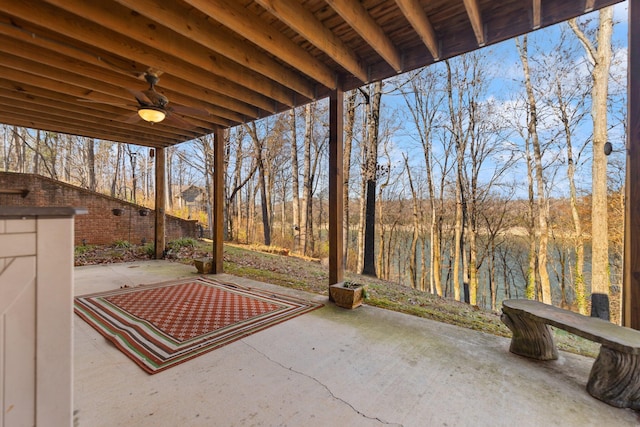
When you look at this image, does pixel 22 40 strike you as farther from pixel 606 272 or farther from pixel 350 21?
pixel 606 272

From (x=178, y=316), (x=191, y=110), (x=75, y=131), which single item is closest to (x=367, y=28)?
(x=191, y=110)

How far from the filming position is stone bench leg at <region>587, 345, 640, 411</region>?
1.63m

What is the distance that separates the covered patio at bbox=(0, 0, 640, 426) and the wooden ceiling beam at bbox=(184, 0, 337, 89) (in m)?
Result: 0.01

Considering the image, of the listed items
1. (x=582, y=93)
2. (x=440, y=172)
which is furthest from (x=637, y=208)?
(x=440, y=172)

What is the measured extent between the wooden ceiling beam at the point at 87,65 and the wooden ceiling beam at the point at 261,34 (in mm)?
1329

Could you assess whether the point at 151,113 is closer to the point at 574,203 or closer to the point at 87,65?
the point at 87,65

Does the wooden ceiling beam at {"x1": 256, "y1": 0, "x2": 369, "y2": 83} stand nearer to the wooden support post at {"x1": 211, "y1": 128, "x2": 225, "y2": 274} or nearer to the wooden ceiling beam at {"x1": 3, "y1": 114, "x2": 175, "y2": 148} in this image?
the wooden support post at {"x1": 211, "y1": 128, "x2": 225, "y2": 274}

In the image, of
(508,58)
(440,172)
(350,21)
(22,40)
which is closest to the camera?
(350,21)

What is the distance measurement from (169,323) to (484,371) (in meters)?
2.95

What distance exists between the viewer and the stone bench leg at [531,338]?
2.22 m

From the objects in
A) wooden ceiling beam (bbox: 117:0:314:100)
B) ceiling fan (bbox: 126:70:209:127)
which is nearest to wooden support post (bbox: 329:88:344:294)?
wooden ceiling beam (bbox: 117:0:314:100)

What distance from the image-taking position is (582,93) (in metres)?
7.32

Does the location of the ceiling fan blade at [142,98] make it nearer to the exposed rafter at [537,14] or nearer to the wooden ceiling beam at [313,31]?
the wooden ceiling beam at [313,31]

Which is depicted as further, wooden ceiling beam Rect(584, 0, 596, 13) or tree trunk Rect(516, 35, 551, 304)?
tree trunk Rect(516, 35, 551, 304)
